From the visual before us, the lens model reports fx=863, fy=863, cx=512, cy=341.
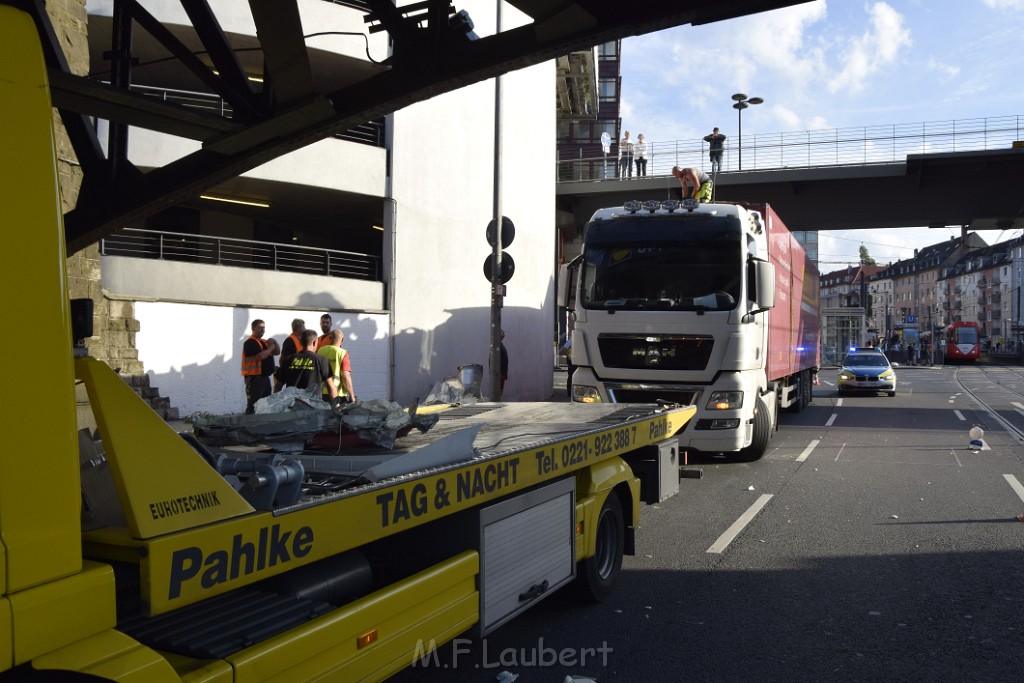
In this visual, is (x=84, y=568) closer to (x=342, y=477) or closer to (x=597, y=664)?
(x=342, y=477)

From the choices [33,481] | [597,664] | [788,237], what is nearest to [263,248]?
[788,237]

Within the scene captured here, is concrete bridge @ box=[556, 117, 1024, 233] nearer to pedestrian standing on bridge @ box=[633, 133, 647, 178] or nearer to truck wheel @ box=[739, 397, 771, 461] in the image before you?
pedestrian standing on bridge @ box=[633, 133, 647, 178]

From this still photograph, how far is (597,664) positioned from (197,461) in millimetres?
2668

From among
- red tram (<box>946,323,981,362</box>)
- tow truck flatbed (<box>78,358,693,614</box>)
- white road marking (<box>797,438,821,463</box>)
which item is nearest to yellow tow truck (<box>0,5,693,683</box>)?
tow truck flatbed (<box>78,358,693,614</box>)

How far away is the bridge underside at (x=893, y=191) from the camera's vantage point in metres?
24.8

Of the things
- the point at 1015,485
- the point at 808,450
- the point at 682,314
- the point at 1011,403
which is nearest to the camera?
the point at 1015,485

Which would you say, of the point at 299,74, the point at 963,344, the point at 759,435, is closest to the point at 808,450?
the point at 759,435

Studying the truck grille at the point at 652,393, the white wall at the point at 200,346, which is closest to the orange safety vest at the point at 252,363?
the white wall at the point at 200,346

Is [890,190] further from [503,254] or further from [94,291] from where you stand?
[94,291]

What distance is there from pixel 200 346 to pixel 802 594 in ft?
39.5

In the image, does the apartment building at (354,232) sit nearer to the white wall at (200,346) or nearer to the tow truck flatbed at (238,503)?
the white wall at (200,346)

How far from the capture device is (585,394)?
37.4 feet

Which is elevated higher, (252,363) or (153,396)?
(252,363)

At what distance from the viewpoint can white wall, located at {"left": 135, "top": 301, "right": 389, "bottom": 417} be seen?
14.4 m
